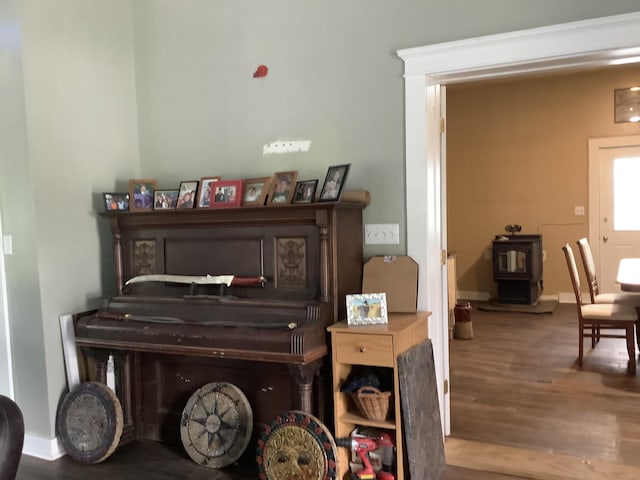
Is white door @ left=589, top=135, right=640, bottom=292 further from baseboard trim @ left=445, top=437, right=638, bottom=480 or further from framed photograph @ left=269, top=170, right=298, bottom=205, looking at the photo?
framed photograph @ left=269, top=170, right=298, bottom=205

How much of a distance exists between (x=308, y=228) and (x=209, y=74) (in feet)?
4.26

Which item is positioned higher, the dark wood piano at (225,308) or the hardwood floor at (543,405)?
the dark wood piano at (225,308)

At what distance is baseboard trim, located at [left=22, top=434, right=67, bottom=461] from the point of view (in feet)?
10.2

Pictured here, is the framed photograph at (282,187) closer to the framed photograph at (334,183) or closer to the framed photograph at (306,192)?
the framed photograph at (306,192)

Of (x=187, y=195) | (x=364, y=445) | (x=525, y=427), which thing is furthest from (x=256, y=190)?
(x=525, y=427)

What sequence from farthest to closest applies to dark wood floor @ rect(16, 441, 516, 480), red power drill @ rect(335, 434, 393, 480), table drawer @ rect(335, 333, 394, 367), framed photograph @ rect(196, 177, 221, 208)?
framed photograph @ rect(196, 177, 221, 208) → dark wood floor @ rect(16, 441, 516, 480) → red power drill @ rect(335, 434, 393, 480) → table drawer @ rect(335, 333, 394, 367)

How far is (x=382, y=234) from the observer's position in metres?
3.00

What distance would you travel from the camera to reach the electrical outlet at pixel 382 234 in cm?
297

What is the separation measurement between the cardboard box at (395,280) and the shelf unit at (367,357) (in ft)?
0.45

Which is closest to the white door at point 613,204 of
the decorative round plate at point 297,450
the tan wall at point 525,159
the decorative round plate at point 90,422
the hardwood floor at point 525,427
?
the tan wall at point 525,159

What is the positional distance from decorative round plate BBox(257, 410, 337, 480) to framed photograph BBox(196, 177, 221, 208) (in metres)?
1.24

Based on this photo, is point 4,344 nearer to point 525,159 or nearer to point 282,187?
point 282,187

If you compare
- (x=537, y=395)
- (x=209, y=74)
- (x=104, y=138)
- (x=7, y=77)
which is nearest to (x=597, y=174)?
(x=537, y=395)

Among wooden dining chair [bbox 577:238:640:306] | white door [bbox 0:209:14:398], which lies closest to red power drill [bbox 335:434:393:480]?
white door [bbox 0:209:14:398]
